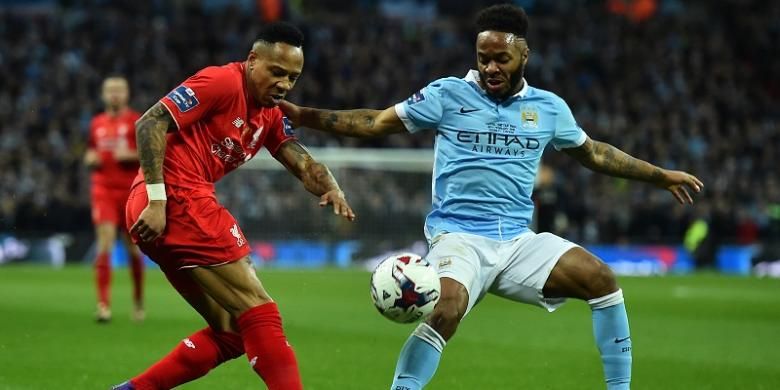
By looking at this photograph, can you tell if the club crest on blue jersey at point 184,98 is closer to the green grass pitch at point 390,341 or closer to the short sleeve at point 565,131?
the short sleeve at point 565,131

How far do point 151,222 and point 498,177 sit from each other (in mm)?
1905

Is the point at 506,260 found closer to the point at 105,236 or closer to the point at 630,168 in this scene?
the point at 630,168

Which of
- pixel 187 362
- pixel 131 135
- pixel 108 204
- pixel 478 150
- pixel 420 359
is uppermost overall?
pixel 478 150

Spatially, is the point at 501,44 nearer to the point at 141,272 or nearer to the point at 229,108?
the point at 229,108

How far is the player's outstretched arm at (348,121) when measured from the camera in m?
6.41

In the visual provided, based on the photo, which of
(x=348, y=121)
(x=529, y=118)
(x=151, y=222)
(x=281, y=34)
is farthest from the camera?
(x=348, y=121)

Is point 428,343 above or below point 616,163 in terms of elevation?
below

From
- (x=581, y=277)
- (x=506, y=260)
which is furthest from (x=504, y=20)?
(x=581, y=277)

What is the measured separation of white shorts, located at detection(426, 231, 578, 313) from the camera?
6062mm

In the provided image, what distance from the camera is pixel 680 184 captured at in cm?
671

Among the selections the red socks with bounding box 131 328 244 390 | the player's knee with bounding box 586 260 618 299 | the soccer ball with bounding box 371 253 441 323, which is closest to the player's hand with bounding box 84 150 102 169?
the red socks with bounding box 131 328 244 390

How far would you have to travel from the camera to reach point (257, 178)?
24.0 m

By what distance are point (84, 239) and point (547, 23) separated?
1497 centimetres

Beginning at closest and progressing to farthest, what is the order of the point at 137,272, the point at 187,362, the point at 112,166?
the point at 187,362 → the point at 137,272 → the point at 112,166
